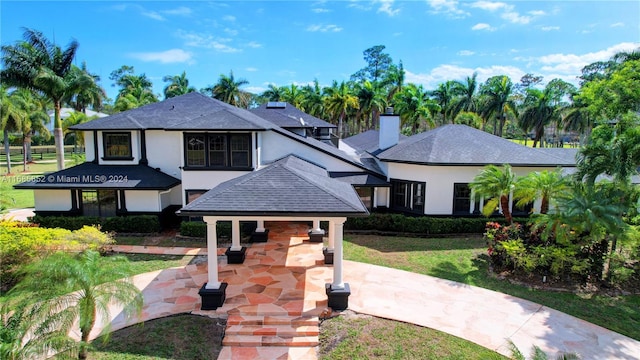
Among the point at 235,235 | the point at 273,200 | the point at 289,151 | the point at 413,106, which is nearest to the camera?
the point at 273,200

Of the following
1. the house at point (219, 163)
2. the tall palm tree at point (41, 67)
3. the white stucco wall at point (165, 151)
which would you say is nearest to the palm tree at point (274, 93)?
the tall palm tree at point (41, 67)

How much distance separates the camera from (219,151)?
1811 centimetres

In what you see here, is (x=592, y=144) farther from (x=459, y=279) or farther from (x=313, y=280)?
(x=313, y=280)

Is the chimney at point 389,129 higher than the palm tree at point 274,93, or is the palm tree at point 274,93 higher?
the palm tree at point 274,93

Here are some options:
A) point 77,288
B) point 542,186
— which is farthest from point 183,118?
point 542,186

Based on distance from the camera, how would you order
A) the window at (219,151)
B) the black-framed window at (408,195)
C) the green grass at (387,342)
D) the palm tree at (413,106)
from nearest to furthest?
the green grass at (387,342) → the window at (219,151) → the black-framed window at (408,195) → the palm tree at (413,106)

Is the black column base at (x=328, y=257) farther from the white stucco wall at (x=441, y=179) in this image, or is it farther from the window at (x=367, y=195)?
the white stucco wall at (x=441, y=179)

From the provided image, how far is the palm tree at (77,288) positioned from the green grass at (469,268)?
9.65 meters

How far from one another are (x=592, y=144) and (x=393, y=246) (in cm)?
913

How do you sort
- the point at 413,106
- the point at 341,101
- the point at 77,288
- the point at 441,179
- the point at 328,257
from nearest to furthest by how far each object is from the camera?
the point at 77,288 → the point at 328,257 → the point at 441,179 → the point at 413,106 → the point at 341,101

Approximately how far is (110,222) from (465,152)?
19446 millimetres

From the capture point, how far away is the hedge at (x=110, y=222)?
1870 cm

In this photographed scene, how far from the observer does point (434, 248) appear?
57.0 ft

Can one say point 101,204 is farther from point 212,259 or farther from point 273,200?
point 273,200
